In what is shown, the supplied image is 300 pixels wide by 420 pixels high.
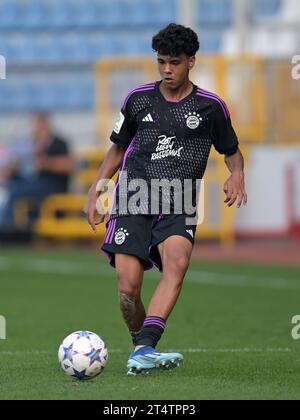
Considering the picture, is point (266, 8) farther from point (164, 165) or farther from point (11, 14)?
point (164, 165)

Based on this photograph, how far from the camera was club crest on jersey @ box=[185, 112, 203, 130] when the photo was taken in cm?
779

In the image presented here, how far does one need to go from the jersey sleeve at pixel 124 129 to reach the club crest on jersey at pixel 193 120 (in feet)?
1.27

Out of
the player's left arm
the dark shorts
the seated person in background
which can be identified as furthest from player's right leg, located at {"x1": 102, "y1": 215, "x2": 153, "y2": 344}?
the seated person in background

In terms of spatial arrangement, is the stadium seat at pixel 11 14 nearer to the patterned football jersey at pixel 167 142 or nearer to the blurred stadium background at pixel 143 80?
the blurred stadium background at pixel 143 80

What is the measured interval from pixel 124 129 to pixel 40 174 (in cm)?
1333

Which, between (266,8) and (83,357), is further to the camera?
(266,8)

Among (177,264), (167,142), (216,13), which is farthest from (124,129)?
(216,13)

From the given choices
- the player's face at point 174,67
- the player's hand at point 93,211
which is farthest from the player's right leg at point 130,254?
the player's face at point 174,67

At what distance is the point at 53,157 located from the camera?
Result: 2086 cm

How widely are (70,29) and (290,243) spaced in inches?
272

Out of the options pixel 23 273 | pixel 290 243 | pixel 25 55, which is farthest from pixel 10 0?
pixel 23 273

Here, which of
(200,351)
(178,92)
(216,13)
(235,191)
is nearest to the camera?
(235,191)

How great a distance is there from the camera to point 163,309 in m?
7.57

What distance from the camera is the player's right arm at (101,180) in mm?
7867
